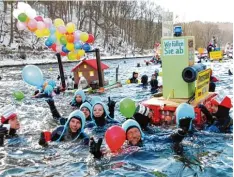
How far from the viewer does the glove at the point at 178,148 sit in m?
6.38

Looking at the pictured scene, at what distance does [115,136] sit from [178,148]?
1430 mm

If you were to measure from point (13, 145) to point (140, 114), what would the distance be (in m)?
2.86

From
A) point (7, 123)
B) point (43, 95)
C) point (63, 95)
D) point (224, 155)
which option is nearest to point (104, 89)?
point (63, 95)

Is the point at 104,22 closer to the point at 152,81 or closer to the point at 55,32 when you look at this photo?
the point at 152,81

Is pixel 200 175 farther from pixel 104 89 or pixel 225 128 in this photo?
pixel 104 89

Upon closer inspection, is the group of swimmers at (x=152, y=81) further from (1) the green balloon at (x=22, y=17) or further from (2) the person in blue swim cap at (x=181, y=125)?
(2) the person in blue swim cap at (x=181, y=125)

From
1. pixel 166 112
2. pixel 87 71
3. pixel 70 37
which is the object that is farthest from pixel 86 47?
pixel 166 112

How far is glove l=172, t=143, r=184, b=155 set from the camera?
6.38 metres

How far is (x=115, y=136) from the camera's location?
589cm

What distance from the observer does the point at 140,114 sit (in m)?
7.82

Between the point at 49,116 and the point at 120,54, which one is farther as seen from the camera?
the point at 120,54

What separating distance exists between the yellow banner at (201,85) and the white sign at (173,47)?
31.3 inches

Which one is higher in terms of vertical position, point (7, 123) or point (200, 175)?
point (7, 123)

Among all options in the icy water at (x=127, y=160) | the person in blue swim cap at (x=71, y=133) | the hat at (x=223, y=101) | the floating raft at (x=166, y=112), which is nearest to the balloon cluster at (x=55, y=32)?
the icy water at (x=127, y=160)
